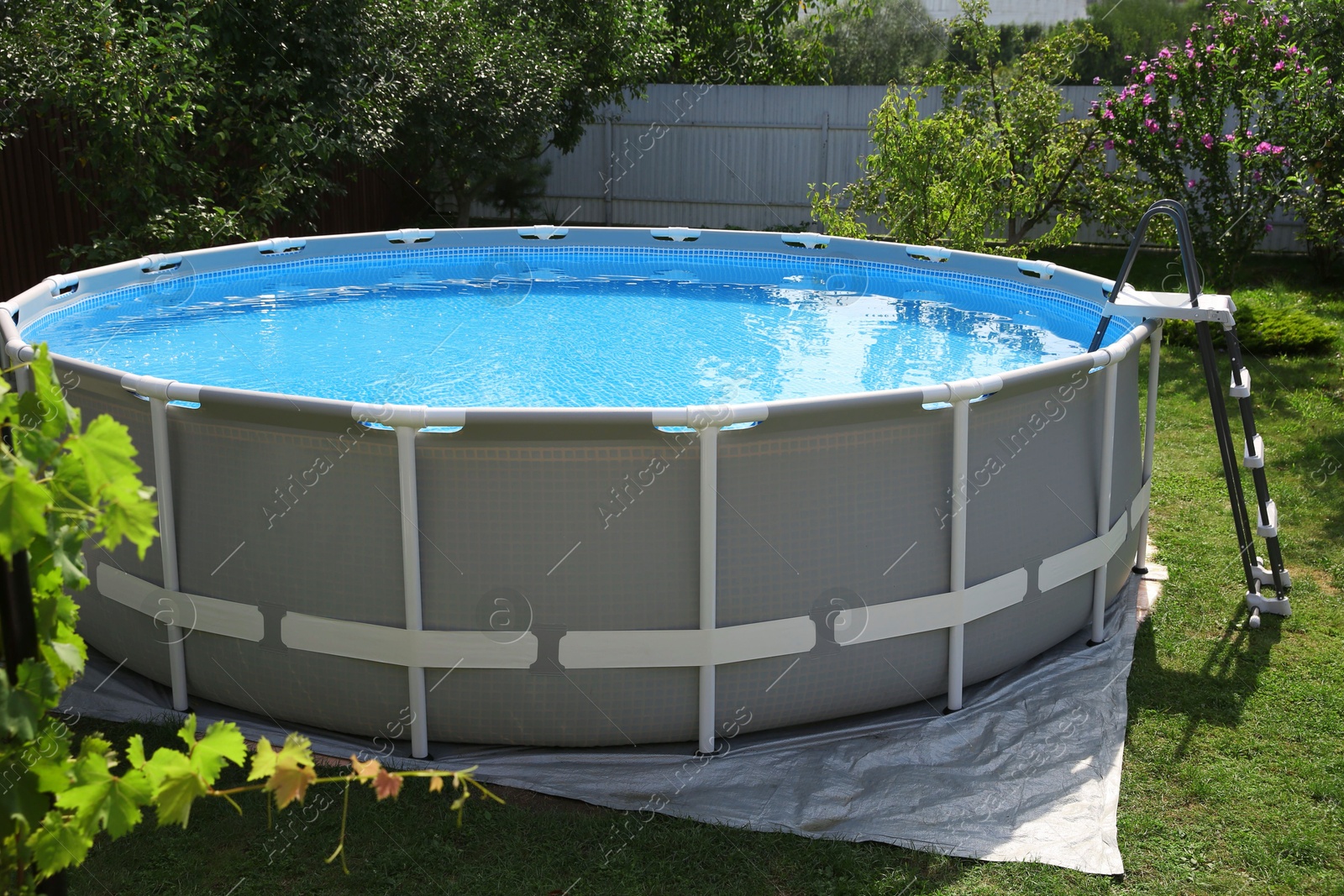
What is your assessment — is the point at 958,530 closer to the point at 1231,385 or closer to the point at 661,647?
the point at 661,647

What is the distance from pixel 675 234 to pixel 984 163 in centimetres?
253

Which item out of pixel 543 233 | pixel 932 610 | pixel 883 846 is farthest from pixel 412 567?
pixel 543 233

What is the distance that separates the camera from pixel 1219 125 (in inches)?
394

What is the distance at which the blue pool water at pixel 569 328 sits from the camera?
20.7 feet

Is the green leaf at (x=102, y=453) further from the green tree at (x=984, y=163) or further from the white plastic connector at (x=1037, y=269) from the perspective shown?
the green tree at (x=984, y=163)

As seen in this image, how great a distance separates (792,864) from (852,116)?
48.7 feet

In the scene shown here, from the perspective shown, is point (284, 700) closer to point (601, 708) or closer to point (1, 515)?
point (601, 708)

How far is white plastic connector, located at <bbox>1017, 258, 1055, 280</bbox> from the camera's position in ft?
22.2

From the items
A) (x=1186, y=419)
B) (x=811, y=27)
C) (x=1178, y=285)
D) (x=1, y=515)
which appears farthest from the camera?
(x=811, y=27)

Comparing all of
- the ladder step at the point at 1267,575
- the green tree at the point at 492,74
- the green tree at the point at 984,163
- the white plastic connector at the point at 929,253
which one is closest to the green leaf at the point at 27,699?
the ladder step at the point at 1267,575

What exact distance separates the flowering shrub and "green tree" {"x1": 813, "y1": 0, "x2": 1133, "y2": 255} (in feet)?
2.64

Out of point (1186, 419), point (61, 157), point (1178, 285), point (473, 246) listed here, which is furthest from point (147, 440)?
point (1178, 285)

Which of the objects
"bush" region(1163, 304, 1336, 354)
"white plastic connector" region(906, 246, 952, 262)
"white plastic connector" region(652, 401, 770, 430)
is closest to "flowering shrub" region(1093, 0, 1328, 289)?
"bush" region(1163, 304, 1336, 354)

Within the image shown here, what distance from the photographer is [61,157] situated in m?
9.71
